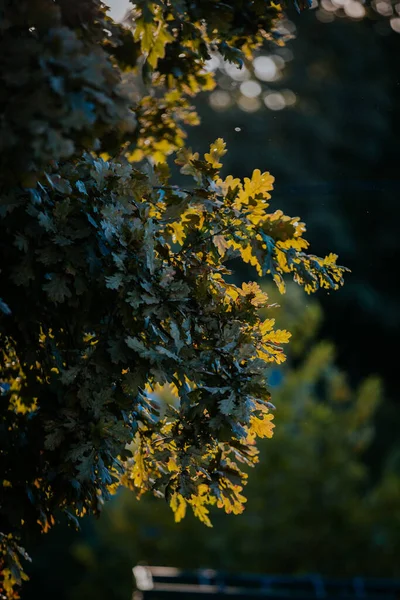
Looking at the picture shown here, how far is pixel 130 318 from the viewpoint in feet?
7.47

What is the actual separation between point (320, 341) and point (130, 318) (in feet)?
39.4

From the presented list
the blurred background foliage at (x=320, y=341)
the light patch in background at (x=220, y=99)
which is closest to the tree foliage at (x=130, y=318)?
the blurred background foliage at (x=320, y=341)

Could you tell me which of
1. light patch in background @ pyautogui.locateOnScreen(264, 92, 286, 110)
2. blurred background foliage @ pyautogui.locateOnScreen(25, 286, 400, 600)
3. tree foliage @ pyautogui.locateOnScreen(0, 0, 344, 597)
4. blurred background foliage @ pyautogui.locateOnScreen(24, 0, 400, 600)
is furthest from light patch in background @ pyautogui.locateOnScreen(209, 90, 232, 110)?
tree foliage @ pyautogui.locateOnScreen(0, 0, 344, 597)

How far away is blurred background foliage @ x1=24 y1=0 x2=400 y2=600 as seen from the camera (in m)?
9.06

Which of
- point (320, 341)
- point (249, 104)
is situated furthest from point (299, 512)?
point (249, 104)

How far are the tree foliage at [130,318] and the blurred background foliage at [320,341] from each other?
6.47m

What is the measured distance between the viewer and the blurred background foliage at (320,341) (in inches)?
357

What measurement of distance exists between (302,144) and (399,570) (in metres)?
12.8

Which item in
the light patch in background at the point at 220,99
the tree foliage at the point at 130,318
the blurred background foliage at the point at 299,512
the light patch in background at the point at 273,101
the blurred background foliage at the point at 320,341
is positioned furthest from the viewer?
the light patch in background at the point at 273,101

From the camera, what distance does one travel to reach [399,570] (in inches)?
372

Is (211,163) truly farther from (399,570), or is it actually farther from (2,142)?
(399,570)

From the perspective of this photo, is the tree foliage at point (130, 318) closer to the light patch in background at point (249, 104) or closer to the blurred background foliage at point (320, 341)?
the blurred background foliage at point (320, 341)

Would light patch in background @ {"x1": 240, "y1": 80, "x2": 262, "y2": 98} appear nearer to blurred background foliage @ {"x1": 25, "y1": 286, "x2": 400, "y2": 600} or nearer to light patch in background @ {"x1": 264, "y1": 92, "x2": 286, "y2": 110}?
light patch in background @ {"x1": 264, "y1": 92, "x2": 286, "y2": 110}

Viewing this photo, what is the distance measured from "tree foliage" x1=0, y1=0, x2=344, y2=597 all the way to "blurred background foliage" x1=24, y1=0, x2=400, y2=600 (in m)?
6.47
